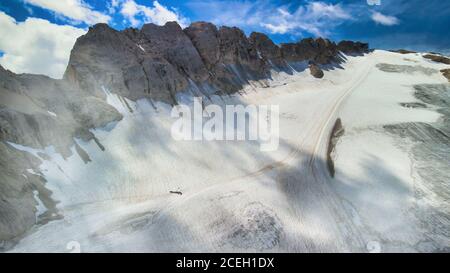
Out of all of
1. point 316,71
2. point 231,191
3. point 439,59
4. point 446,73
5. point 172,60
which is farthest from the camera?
point 439,59

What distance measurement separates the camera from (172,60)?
49.3 metres

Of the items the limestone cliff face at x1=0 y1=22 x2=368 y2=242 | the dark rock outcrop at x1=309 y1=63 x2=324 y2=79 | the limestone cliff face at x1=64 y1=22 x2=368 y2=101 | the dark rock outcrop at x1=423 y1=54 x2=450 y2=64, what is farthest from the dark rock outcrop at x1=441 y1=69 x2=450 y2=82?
the limestone cliff face at x1=64 y1=22 x2=368 y2=101

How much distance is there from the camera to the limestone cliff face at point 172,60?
135ft

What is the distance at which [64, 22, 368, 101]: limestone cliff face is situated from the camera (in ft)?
135

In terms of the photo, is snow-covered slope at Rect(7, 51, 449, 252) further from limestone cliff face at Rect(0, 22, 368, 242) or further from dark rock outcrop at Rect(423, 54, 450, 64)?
dark rock outcrop at Rect(423, 54, 450, 64)

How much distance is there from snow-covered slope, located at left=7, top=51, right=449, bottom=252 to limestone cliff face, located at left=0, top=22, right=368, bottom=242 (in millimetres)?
1325

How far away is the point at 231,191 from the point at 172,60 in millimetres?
26768

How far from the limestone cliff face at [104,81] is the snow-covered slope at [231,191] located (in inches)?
52.2

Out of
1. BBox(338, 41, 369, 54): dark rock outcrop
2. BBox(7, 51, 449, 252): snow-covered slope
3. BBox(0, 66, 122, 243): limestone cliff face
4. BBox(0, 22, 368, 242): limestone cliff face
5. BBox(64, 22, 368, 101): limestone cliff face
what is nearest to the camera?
BBox(0, 66, 122, 243): limestone cliff face

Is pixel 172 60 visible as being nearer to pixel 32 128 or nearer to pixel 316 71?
pixel 32 128

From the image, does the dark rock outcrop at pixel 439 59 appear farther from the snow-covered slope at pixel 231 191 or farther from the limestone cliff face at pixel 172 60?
the snow-covered slope at pixel 231 191

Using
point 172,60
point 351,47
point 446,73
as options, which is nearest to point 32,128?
point 172,60

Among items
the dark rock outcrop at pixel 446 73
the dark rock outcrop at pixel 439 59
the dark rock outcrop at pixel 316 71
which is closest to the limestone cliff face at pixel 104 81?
the dark rock outcrop at pixel 316 71
